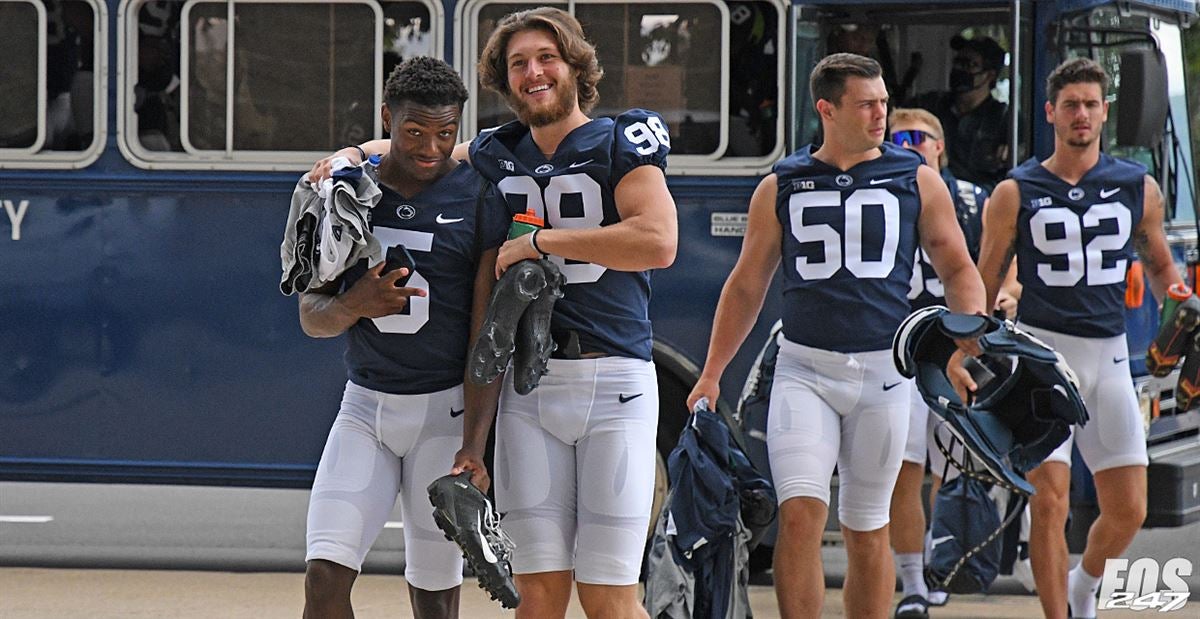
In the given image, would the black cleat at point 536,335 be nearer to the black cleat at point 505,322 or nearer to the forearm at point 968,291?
the black cleat at point 505,322

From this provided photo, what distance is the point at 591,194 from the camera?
14.4ft

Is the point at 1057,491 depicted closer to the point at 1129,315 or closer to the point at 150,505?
the point at 1129,315

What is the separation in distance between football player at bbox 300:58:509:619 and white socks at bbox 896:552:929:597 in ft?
9.42

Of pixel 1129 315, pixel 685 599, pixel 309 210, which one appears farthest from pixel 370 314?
pixel 1129 315

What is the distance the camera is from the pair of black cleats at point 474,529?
13.6 ft

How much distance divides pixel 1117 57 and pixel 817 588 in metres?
3.28

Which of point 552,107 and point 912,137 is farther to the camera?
point 912,137

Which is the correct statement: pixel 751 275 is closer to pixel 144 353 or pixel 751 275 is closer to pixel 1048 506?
pixel 1048 506

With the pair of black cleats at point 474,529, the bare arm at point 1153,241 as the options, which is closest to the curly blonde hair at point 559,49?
the pair of black cleats at point 474,529

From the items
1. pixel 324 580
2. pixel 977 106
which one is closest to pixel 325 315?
pixel 324 580

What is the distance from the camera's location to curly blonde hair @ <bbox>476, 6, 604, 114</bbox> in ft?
14.4

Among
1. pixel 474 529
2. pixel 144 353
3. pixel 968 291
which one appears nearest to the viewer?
pixel 474 529

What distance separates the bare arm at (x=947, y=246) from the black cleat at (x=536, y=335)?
1715 millimetres

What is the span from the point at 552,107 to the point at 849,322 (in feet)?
4.93
